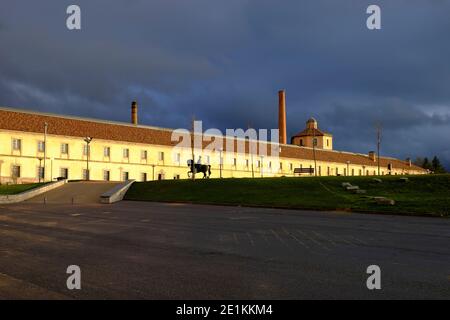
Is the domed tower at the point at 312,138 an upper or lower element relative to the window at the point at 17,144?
upper

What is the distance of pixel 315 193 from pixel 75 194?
21.9 meters

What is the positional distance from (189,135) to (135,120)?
36.9ft

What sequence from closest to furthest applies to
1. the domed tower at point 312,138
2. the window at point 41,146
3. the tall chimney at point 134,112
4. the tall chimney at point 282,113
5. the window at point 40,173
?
the window at point 40,173 < the window at point 41,146 < the tall chimney at point 134,112 < the tall chimney at point 282,113 < the domed tower at point 312,138

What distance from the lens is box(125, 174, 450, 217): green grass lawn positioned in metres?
27.2

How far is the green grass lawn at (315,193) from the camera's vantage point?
27.2 meters

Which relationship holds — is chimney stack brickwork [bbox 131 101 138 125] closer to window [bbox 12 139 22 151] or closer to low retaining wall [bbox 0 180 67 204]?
window [bbox 12 139 22 151]

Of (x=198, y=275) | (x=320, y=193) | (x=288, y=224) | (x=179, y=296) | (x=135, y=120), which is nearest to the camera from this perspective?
(x=179, y=296)

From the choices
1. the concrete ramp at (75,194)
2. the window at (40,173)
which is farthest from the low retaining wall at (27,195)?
the window at (40,173)

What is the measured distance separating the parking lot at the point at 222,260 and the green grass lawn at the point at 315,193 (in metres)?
9.36

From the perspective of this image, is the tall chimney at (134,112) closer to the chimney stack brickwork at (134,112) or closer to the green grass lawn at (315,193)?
the chimney stack brickwork at (134,112)

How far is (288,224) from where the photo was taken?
19.1m

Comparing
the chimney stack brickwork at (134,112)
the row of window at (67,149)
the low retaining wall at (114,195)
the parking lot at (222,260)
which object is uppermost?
the chimney stack brickwork at (134,112)
